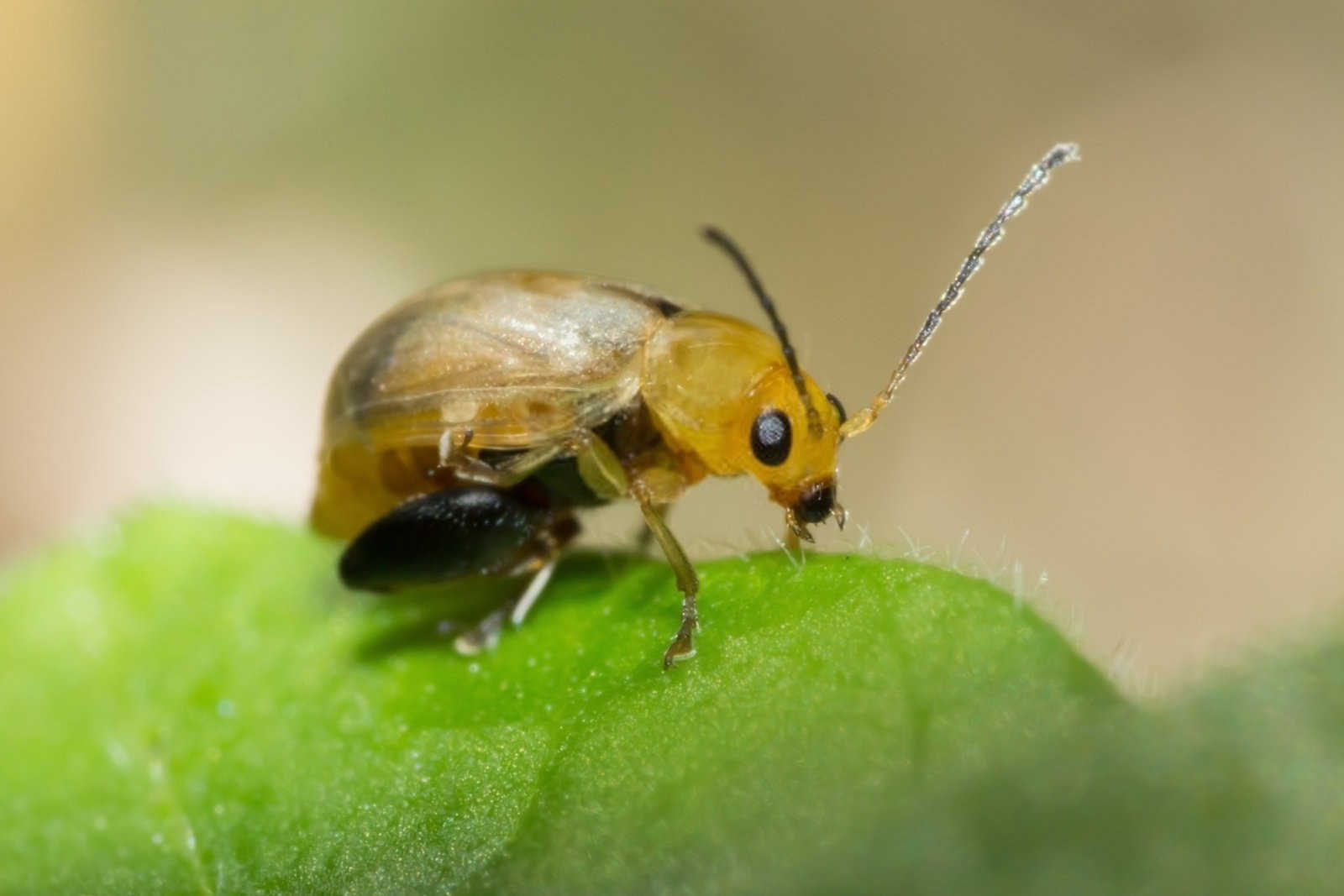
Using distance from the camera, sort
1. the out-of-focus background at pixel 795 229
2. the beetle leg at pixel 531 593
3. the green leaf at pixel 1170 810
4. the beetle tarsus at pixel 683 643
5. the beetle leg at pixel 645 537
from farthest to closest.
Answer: the out-of-focus background at pixel 795 229 → the beetle leg at pixel 645 537 → the beetle leg at pixel 531 593 → the beetle tarsus at pixel 683 643 → the green leaf at pixel 1170 810

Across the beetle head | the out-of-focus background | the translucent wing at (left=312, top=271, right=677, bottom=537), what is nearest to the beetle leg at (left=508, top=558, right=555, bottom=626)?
the translucent wing at (left=312, top=271, right=677, bottom=537)

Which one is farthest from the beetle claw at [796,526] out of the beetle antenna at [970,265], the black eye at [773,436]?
the beetle antenna at [970,265]

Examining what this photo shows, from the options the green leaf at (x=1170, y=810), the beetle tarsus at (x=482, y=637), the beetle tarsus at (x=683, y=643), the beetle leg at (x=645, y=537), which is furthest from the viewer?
the beetle leg at (x=645, y=537)

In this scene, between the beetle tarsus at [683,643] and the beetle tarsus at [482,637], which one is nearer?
the beetle tarsus at [683,643]

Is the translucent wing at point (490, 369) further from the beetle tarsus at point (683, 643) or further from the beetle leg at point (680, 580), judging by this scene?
the beetle tarsus at point (683, 643)

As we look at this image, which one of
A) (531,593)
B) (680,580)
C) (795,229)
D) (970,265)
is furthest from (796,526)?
(795,229)

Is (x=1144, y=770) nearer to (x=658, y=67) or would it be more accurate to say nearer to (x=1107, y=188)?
(x=1107, y=188)

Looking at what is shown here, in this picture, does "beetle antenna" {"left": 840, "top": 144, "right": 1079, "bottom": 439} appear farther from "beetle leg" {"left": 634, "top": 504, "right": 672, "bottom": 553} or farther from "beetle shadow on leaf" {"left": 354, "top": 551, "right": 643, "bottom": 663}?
"beetle shadow on leaf" {"left": 354, "top": 551, "right": 643, "bottom": 663}

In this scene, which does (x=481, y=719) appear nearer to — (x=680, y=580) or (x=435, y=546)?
(x=680, y=580)
